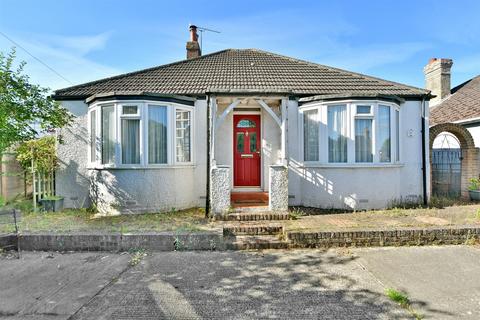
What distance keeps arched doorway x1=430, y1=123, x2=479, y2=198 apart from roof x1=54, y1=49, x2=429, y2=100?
2168 millimetres

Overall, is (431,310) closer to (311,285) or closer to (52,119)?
(311,285)

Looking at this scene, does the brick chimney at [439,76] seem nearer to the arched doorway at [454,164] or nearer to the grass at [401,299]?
the arched doorway at [454,164]

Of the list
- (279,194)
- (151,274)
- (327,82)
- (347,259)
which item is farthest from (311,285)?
(327,82)

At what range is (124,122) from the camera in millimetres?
7785

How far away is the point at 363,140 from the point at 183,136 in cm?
539

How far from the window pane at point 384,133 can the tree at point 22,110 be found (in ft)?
30.5

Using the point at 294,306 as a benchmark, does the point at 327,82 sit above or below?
above

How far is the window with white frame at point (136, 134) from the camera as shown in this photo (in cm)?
771

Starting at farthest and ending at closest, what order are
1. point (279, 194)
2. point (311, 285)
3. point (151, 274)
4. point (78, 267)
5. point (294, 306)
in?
point (279, 194)
point (78, 267)
point (151, 274)
point (311, 285)
point (294, 306)

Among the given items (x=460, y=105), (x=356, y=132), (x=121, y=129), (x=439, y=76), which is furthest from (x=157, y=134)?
(x=439, y=76)

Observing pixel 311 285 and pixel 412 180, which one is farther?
pixel 412 180

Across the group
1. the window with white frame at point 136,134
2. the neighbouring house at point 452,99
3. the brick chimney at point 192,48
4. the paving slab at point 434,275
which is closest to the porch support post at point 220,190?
the window with white frame at point 136,134

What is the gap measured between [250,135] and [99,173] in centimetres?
474

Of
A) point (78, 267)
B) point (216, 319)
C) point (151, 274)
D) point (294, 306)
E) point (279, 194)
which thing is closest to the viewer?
point (216, 319)
